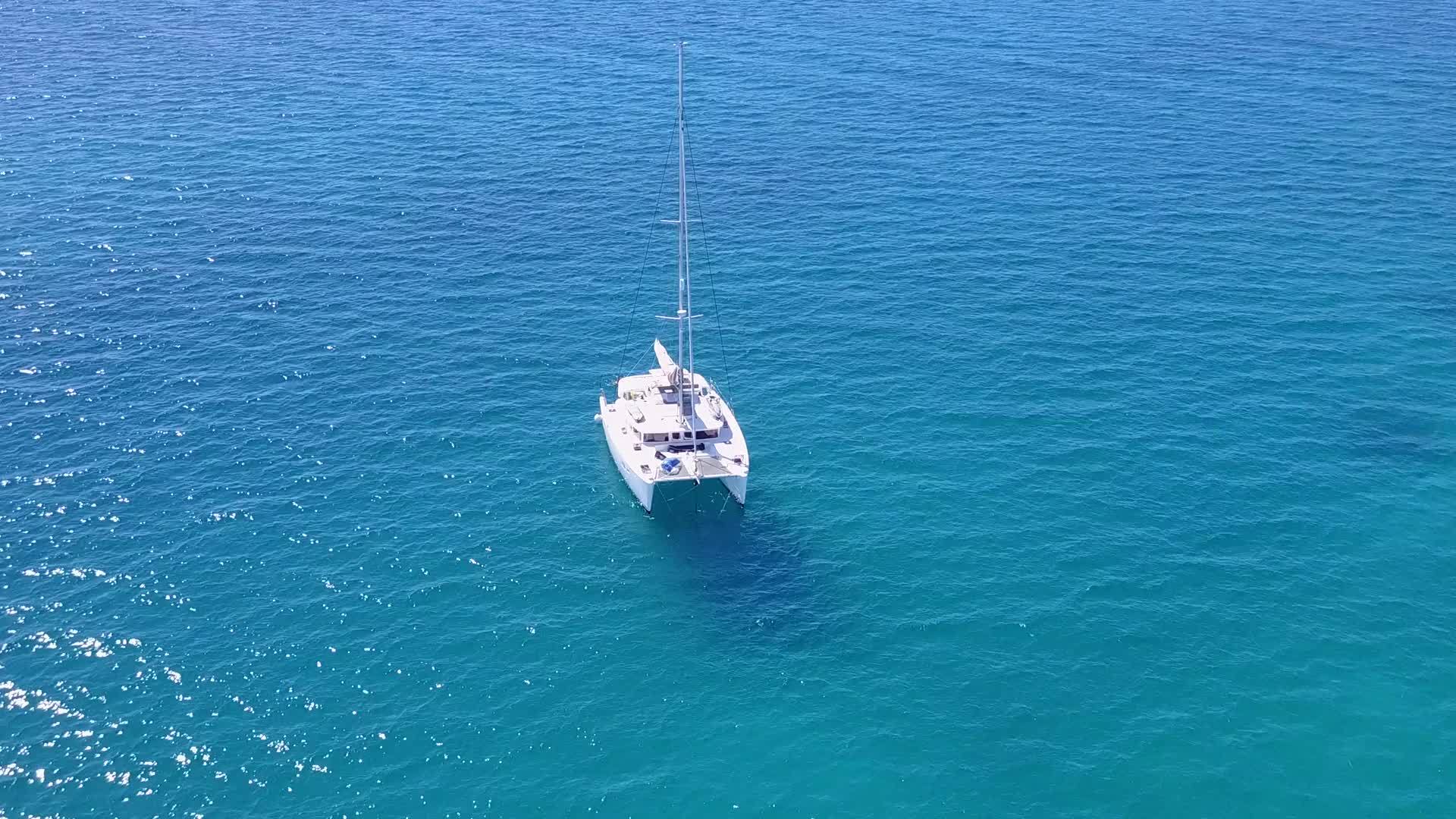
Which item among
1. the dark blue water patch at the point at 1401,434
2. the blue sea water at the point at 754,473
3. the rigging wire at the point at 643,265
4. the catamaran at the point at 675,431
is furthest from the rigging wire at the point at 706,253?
the dark blue water patch at the point at 1401,434

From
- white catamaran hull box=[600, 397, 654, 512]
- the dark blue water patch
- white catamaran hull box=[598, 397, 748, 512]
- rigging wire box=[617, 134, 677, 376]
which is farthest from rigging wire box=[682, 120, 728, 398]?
the dark blue water patch

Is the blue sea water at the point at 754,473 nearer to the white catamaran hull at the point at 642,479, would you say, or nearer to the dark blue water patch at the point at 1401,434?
the dark blue water patch at the point at 1401,434

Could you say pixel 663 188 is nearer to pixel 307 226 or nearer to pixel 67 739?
pixel 307 226

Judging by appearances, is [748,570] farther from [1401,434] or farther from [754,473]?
[1401,434]

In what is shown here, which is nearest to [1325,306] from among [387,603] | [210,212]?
[387,603]

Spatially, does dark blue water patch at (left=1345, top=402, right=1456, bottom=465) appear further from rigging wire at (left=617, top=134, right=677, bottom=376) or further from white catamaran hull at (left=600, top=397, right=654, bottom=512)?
rigging wire at (left=617, top=134, right=677, bottom=376)
